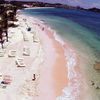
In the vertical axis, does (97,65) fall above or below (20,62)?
below

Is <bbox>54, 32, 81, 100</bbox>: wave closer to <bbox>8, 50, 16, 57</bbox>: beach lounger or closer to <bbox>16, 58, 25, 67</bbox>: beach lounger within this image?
<bbox>16, 58, 25, 67</bbox>: beach lounger

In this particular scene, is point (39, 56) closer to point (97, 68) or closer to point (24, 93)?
point (97, 68)

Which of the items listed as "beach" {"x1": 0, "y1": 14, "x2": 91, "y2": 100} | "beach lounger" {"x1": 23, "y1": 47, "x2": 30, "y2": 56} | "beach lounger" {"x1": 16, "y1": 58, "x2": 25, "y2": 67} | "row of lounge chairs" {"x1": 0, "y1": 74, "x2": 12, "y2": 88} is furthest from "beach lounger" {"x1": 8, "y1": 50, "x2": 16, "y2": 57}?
"row of lounge chairs" {"x1": 0, "y1": 74, "x2": 12, "y2": 88}

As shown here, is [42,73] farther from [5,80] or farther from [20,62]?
[5,80]

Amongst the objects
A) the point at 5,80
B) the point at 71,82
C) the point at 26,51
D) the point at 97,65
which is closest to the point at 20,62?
the point at 26,51

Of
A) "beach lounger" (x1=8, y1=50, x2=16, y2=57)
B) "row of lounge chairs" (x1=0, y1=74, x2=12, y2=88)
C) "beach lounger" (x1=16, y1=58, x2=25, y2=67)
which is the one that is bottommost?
"row of lounge chairs" (x1=0, y1=74, x2=12, y2=88)

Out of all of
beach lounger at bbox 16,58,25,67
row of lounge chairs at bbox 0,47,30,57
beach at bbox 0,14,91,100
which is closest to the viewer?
beach at bbox 0,14,91,100

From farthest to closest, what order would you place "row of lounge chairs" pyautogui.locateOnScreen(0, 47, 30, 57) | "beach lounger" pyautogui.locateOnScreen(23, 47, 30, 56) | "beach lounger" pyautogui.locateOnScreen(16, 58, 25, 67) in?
"beach lounger" pyautogui.locateOnScreen(23, 47, 30, 56)
"row of lounge chairs" pyautogui.locateOnScreen(0, 47, 30, 57)
"beach lounger" pyautogui.locateOnScreen(16, 58, 25, 67)

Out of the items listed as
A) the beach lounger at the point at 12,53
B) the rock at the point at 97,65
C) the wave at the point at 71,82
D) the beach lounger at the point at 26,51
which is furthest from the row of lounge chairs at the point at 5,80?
the rock at the point at 97,65

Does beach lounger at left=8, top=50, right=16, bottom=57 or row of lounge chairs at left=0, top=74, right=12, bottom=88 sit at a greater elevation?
beach lounger at left=8, top=50, right=16, bottom=57
